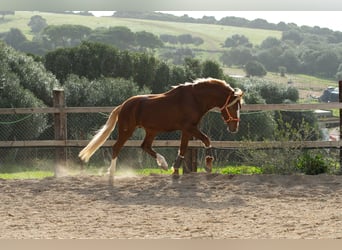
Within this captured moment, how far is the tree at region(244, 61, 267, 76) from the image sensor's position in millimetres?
55719

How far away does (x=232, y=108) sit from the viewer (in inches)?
330

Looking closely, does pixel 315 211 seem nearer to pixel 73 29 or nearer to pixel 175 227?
pixel 175 227

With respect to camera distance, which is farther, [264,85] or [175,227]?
Answer: [264,85]

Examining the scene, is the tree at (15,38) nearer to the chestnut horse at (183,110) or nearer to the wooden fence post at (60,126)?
the wooden fence post at (60,126)

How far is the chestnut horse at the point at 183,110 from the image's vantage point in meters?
8.38

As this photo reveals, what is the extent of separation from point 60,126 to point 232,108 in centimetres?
293

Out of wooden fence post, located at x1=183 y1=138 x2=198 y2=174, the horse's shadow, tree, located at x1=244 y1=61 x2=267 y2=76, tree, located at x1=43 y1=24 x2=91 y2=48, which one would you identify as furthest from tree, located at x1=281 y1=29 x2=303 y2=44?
tree, located at x1=43 y1=24 x2=91 y2=48

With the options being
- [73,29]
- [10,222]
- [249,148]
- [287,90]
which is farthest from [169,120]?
[73,29]

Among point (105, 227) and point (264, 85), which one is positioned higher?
point (105, 227)

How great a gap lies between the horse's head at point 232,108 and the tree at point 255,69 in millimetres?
47984

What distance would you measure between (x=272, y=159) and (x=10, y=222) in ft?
14.6

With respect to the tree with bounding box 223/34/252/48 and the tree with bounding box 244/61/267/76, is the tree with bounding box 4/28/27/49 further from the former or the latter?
the tree with bounding box 244/61/267/76

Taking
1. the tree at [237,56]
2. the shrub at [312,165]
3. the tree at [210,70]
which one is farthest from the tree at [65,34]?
the shrub at [312,165]

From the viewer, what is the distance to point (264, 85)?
4153cm
